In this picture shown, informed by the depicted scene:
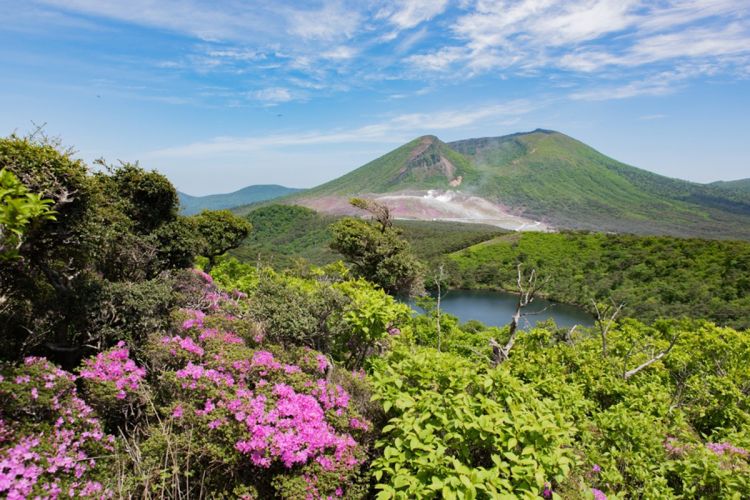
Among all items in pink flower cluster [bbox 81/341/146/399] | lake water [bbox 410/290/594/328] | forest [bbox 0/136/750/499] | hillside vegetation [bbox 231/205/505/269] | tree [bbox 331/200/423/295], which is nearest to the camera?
forest [bbox 0/136/750/499]

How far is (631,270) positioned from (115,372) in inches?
2633

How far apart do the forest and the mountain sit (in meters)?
125

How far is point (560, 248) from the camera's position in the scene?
7344cm

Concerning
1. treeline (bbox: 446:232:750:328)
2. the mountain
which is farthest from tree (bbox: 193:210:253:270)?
the mountain

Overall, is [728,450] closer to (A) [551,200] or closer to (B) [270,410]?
(B) [270,410]

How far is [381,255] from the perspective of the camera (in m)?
16.0

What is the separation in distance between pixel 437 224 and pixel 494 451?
124960mm

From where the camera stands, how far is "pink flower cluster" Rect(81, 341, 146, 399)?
4602mm

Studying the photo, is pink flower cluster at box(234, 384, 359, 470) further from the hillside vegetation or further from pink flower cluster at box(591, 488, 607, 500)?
the hillside vegetation

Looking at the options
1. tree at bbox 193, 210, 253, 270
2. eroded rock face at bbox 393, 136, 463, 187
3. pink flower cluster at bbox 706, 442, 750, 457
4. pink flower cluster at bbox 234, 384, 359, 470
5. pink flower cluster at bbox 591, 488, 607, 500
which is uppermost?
eroded rock face at bbox 393, 136, 463, 187

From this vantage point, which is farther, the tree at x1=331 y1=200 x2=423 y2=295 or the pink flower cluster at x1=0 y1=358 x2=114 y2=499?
the tree at x1=331 y1=200 x2=423 y2=295

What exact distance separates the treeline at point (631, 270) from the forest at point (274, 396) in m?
36.8

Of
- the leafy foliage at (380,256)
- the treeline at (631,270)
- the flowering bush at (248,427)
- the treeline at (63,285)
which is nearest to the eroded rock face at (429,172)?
the treeline at (631,270)

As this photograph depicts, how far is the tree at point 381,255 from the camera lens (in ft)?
51.9
